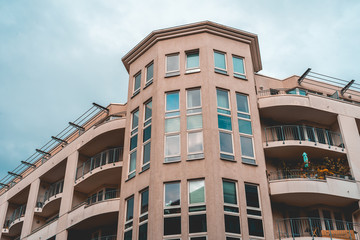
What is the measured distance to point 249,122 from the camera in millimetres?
26484

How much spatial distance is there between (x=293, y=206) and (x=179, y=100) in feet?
30.2

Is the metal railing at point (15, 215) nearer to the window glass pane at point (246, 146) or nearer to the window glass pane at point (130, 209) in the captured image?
the window glass pane at point (130, 209)

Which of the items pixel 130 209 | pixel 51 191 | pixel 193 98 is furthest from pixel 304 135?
pixel 51 191

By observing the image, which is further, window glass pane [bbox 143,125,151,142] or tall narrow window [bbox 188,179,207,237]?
window glass pane [bbox 143,125,151,142]

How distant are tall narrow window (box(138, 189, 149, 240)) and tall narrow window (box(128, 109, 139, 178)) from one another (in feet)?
6.43

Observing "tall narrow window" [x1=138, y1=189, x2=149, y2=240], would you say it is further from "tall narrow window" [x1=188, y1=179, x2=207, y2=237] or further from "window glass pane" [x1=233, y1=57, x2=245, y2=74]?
"window glass pane" [x1=233, y1=57, x2=245, y2=74]

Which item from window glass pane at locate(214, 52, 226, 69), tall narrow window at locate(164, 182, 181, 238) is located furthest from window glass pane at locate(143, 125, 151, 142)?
window glass pane at locate(214, 52, 226, 69)

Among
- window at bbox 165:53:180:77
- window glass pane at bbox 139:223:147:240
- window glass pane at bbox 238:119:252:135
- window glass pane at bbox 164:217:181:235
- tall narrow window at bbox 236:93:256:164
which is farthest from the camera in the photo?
window at bbox 165:53:180:77

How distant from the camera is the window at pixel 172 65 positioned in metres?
28.1

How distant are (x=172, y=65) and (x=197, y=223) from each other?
10.8 metres


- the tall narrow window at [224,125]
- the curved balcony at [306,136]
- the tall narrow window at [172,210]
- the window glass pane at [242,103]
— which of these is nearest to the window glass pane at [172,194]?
the tall narrow window at [172,210]

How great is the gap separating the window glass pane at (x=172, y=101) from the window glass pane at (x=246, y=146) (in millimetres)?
4333

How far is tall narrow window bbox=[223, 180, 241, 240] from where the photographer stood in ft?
72.0

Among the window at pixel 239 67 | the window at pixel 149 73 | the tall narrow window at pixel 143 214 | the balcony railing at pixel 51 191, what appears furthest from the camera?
the balcony railing at pixel 51 191
